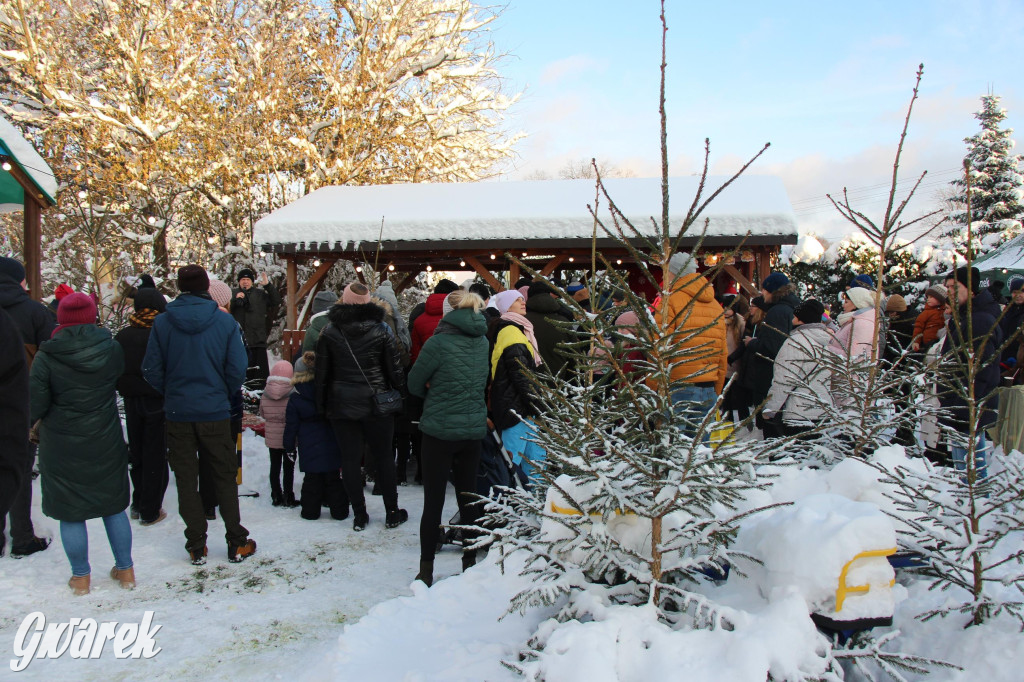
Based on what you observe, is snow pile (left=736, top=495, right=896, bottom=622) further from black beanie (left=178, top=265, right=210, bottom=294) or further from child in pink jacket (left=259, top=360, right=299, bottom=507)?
child in pink jacket (left=259, top=360, right=299, bottom=507)

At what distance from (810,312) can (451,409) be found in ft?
10.2

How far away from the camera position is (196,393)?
4320 millimetres

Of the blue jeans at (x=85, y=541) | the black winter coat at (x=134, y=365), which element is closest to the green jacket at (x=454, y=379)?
the blue jeans at (x=85, y=541)

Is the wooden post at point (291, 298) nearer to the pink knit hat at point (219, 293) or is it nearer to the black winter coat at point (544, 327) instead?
the pink knit hat at point (219, 293)

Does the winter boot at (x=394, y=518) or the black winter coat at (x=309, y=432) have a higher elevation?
the black winter coat at (x=309, y=432)

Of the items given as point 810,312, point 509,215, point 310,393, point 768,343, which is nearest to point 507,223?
point 509,215

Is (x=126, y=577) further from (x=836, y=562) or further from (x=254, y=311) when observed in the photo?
(x=254, y=311)

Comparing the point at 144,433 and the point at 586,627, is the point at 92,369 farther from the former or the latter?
the point at 586,627

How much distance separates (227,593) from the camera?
4031mm

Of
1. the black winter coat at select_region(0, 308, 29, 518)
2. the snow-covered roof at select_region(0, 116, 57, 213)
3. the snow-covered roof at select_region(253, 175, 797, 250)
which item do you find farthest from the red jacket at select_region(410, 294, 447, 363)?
the snow-covered roof at select_region(253, 175, 797, 250)

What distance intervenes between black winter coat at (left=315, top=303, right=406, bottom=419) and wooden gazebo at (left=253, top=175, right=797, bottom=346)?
4.39 m

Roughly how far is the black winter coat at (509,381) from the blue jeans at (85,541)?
7.77 feet

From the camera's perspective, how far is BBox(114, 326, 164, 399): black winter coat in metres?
4.93

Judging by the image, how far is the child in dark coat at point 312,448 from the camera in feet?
18.1
